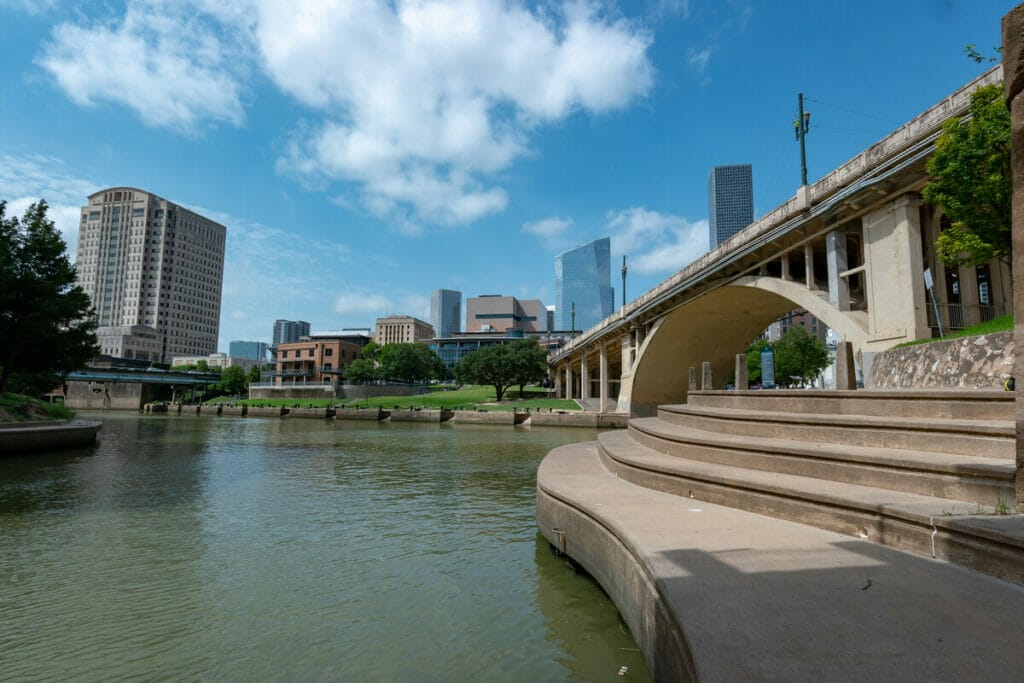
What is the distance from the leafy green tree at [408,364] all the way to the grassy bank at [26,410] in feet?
265

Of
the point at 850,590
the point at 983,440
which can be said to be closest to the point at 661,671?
the point at 850,590

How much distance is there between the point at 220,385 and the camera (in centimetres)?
11156

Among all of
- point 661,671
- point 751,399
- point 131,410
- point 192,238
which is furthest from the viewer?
point 192,238

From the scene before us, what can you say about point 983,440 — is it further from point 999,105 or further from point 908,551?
point 999,105

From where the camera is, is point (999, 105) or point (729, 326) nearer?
point (999, 105)

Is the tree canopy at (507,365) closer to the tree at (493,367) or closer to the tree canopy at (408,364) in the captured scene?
the tree at (493,367)

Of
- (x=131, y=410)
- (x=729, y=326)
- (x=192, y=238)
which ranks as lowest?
(x=131, y=410)

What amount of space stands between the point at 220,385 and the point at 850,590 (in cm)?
12544

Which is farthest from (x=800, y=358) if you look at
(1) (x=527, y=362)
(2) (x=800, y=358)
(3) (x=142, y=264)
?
(3) (x=142, y=264)

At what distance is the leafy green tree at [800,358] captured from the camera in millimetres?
63562

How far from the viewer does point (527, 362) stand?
79250 millimetres

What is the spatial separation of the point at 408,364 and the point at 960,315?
103 meters

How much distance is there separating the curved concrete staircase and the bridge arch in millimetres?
14084

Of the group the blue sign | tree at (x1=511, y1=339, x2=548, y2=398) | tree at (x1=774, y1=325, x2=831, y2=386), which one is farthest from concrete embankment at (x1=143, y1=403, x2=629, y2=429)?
the blue sign
